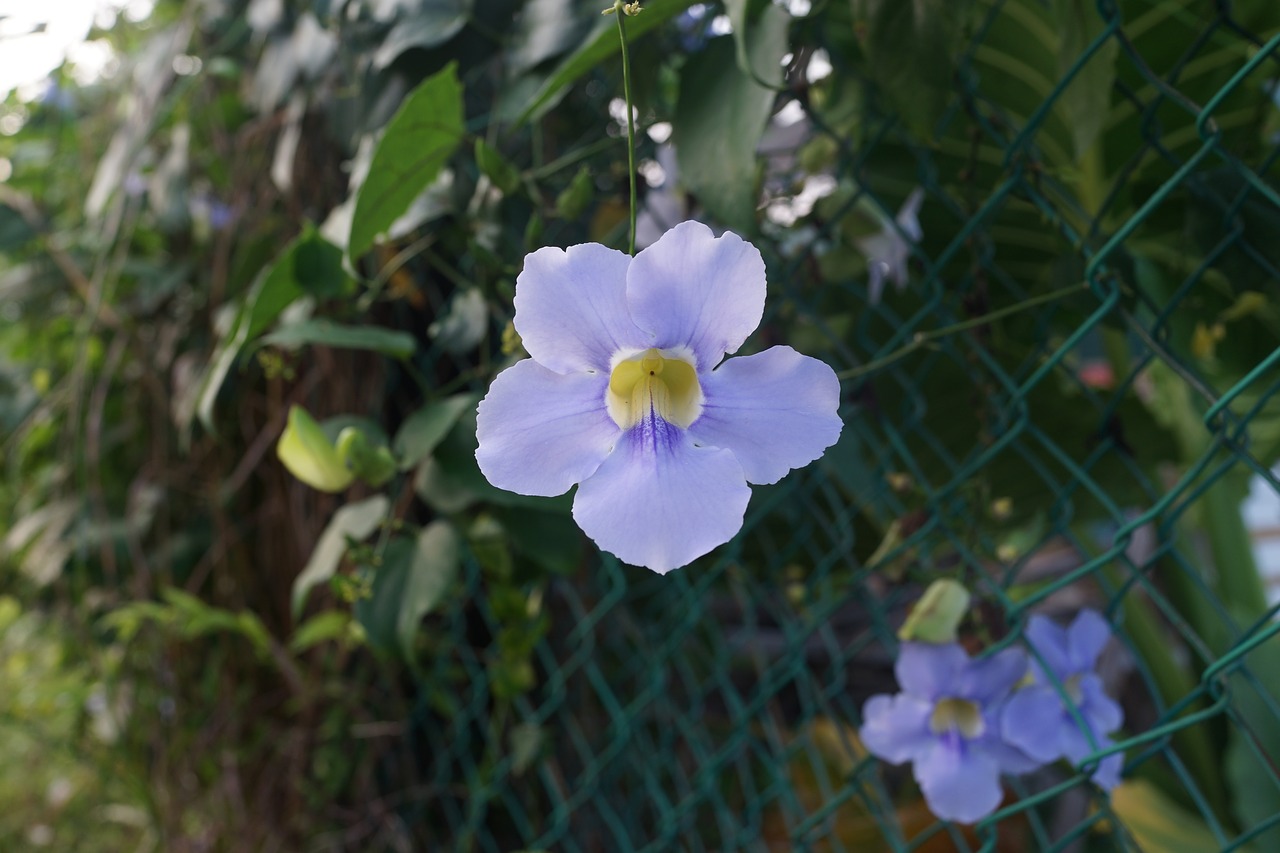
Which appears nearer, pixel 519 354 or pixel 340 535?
pixel 519 354

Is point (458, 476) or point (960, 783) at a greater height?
point (458, 476)

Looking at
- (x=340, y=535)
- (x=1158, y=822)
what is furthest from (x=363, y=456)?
(x=1158, y=822)

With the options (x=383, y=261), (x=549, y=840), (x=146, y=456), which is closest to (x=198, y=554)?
(x=146, y=456)

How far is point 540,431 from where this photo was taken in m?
0.47

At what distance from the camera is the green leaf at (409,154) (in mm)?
715

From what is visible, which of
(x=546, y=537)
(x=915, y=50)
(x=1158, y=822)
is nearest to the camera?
(x=915, y=50)

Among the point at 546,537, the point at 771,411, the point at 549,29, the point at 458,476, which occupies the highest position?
the point at 549,29

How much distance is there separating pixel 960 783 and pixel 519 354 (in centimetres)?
50

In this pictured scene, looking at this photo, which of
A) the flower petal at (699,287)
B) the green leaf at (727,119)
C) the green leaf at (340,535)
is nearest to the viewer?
the flower petal at (699,287)

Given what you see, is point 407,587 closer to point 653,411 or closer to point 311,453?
point 311,453

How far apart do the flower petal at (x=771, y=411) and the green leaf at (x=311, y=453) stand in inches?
16.3

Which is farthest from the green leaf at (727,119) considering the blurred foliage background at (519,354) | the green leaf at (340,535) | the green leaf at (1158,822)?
the green leaf at (1158,822)

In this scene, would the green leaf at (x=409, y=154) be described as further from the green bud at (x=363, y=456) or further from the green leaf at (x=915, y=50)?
the green leaf at (x=915, y=50)

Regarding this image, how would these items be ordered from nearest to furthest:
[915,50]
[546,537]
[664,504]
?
[664,504], [915,50], [546,537]
